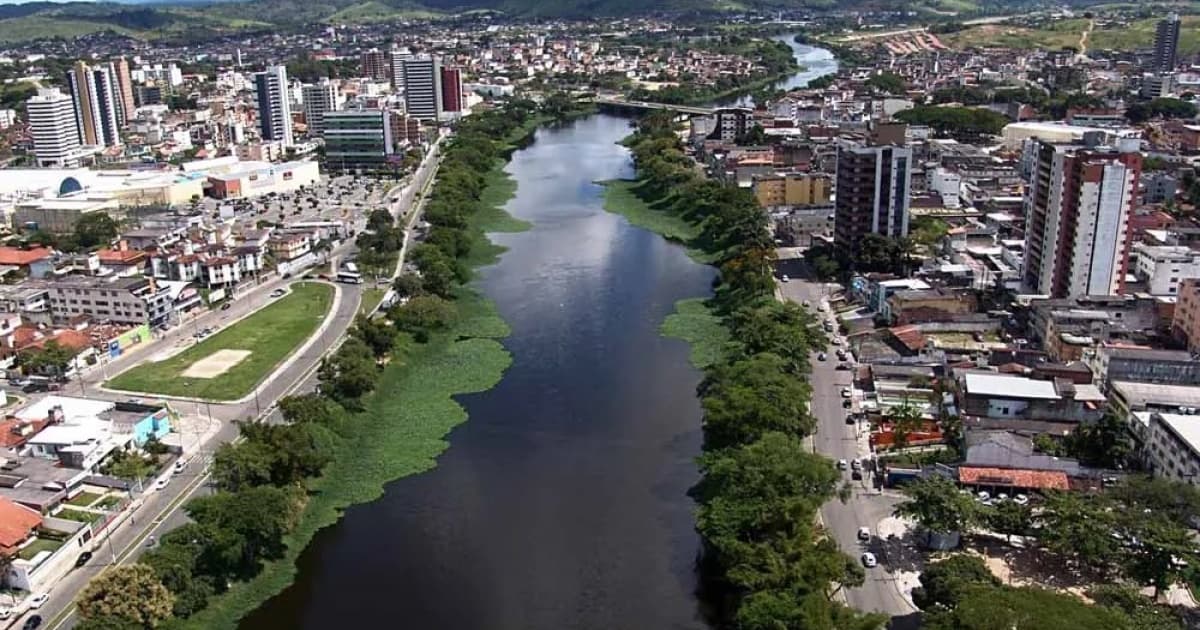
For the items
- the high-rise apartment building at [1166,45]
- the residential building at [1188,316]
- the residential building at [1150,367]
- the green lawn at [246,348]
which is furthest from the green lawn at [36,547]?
the high-rise apartment building at [1166,45]

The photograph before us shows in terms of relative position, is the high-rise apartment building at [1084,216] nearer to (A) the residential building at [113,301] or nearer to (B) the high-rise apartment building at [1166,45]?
(A) the residential building at [113,301]

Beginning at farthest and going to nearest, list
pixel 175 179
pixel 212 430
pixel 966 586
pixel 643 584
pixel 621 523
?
pixel 175 179 → pixel 212 430 → pixel 621 523 → pixel 643 584 → pixel 966 586

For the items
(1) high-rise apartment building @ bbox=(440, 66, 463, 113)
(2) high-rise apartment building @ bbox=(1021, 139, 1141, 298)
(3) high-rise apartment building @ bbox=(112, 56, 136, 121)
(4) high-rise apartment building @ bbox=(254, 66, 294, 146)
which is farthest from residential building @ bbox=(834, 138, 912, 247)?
(3) high-rise apartment building @ bbox=(112, 56, 136, 121)

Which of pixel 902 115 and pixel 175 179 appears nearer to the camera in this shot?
pixel 175 179

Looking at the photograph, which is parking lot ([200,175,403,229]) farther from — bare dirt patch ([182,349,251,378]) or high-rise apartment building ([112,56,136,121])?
high-rise apartment building ([112,56,136,121])

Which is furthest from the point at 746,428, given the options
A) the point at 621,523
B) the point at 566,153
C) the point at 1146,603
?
the point at 566,153

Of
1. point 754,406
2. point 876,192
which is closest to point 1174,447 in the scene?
point 754,406

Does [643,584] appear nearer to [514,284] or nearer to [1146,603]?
[1146,603]
